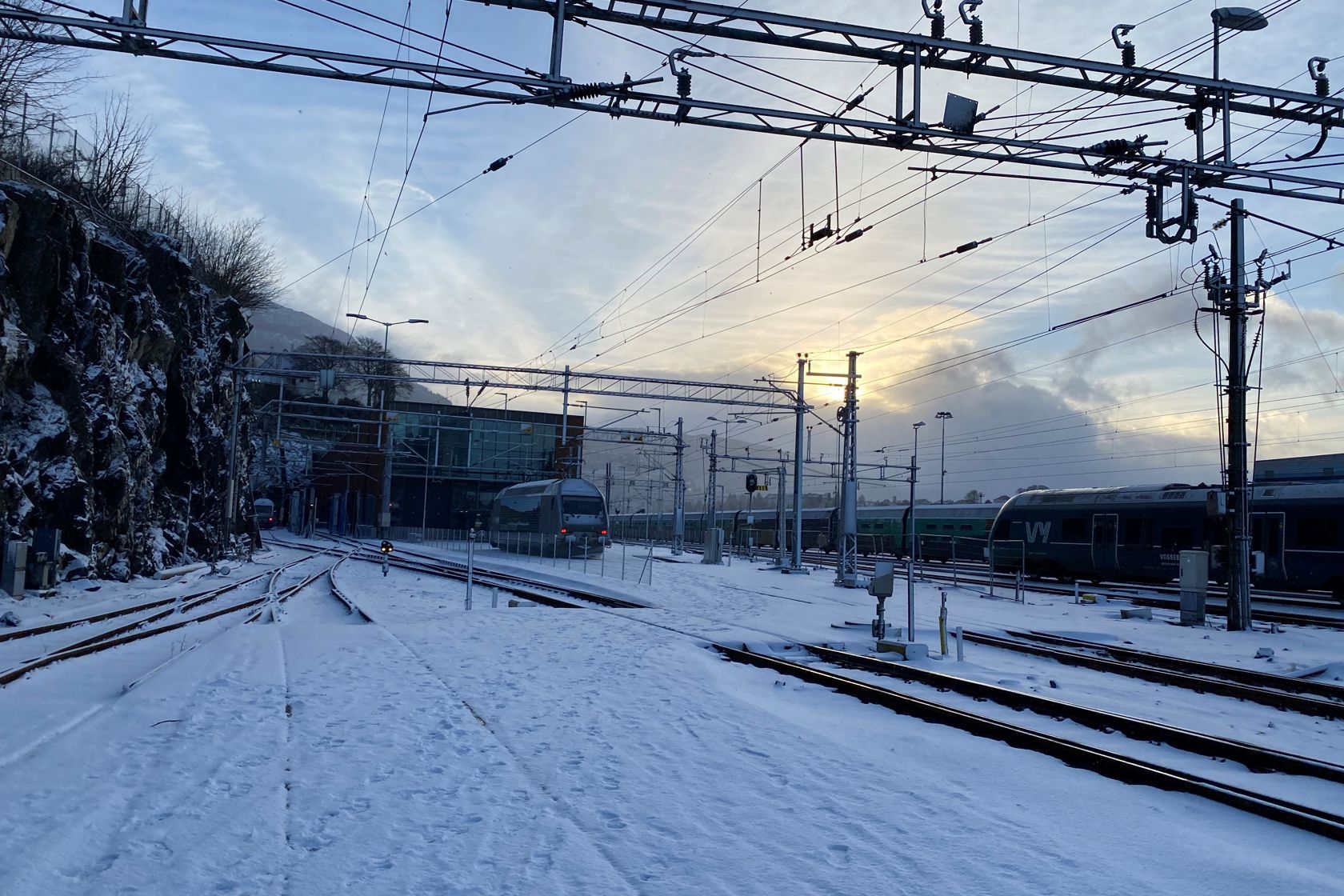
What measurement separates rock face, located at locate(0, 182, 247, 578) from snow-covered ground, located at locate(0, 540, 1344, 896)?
11120 mm

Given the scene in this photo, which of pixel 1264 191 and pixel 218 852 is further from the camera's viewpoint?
pixel 1264 191

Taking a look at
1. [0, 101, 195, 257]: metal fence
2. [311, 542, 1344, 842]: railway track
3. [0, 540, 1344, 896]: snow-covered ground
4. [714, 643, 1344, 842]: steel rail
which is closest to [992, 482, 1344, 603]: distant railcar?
[311, 542, 1344, 842]: railway track

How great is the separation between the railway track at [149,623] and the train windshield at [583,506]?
51.2ft

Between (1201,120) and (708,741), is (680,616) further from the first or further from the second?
(1201,120)

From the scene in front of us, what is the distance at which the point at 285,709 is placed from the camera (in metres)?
8.67

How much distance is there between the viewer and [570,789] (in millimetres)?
6516

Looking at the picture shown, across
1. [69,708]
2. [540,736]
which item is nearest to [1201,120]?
[540,736]

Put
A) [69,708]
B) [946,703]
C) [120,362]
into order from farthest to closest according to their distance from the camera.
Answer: [120,362], [946,703], [69,708]

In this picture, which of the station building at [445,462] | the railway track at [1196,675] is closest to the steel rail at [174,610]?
the railway track at [1196,675]

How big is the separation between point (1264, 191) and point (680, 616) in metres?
12.3

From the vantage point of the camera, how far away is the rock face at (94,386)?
20484 millimetres

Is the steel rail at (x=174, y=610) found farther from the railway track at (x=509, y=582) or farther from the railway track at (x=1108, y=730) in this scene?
the railway track at (x=1108, y=730)

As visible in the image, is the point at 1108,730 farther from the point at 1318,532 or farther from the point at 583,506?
the point at 583,506

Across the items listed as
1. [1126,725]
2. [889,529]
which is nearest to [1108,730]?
[1126,725]
